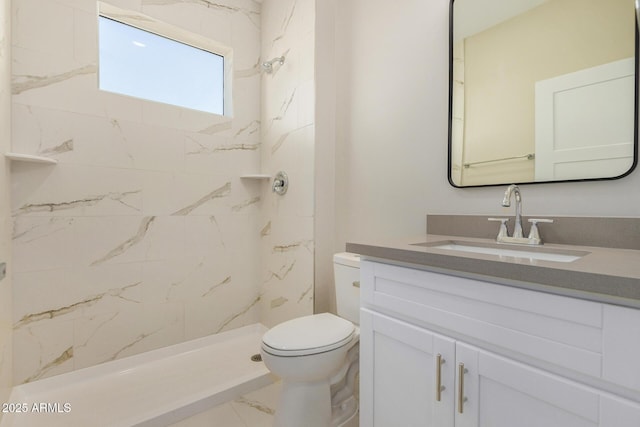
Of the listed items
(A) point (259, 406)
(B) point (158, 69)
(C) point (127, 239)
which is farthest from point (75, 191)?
(A) point (259, 406)

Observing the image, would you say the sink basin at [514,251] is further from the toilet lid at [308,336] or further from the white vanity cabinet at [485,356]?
the toilet lid at [308,336]

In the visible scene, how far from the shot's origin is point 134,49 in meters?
1.96

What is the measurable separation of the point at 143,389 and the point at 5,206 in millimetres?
1142

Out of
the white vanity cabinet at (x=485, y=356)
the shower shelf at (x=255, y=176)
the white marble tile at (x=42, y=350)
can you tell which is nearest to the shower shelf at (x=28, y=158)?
the white marble tile at (x=42, y=350)

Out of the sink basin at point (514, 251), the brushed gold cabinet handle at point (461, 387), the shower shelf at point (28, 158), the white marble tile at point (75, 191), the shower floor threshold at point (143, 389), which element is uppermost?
the shower shelf at point (28, 158)

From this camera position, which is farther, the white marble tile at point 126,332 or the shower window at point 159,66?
the shower window at point 159,66

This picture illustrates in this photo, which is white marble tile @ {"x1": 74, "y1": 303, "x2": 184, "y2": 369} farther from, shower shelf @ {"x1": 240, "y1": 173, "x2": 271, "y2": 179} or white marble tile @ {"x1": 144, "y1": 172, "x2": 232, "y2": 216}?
shower shelf @ {"x1": 240, "y1": 173, "x2": 271, "y2": 179}

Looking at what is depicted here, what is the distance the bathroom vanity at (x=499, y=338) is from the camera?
59 centimetres

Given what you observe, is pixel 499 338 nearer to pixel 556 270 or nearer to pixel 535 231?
pixel 556 270

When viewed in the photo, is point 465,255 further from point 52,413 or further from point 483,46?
point 52,413

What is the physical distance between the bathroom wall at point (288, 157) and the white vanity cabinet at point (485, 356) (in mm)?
938

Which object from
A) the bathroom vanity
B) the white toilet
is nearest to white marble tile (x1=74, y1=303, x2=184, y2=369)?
the white toilet

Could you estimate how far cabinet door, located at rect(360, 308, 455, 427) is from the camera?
2.77 ft

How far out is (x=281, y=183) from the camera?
7.04ft
